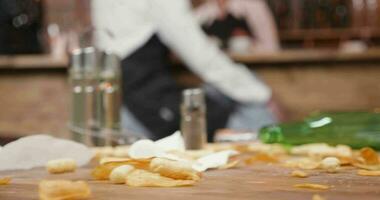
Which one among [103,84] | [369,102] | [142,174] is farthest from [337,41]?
[142,174]

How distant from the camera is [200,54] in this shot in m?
2.94

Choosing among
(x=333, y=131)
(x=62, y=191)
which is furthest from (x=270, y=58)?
(x=62, y=191)

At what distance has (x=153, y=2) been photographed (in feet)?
9.29

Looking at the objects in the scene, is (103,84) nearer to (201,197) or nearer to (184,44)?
(201,197)

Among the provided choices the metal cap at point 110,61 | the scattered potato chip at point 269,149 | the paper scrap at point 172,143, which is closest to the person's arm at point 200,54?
the metal cap at point 110,61

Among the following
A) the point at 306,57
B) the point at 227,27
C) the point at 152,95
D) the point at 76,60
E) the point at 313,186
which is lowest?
the point at 313,186

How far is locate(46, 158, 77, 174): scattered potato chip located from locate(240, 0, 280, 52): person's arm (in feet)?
10.1

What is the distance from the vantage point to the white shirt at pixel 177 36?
9.07 ft

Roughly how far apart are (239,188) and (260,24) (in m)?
3.37

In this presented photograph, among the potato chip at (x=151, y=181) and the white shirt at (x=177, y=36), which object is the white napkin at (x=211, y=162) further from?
the white shirt at (x=177, y=36)

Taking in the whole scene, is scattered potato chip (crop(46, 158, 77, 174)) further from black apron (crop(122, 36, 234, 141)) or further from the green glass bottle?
black apron (crop(122, 36, 234, 141))

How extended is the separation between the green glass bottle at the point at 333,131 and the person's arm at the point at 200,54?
175 cm

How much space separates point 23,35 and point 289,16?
1.97m

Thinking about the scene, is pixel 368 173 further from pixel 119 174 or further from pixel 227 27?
pixel 227 27
